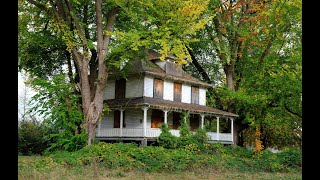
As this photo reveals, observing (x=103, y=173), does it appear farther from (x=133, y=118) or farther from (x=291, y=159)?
(x=133, y=118)

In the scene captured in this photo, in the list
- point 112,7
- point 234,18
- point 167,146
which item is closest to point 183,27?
point 112,7

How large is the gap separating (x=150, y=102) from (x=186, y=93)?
221 inches

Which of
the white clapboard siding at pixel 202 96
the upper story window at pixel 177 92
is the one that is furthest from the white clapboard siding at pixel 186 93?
the white clapboard siding at pixel 202 96

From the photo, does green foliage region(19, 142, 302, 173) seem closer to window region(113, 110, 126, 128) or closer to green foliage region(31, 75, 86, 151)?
green foliage region(31, 75, 86, 151)

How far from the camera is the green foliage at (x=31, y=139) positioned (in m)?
32.0

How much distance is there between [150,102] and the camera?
29.2 meters

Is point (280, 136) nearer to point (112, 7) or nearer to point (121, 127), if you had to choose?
point (121, 127)

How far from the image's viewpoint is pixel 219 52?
115 ft

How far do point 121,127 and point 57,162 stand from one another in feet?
37.9

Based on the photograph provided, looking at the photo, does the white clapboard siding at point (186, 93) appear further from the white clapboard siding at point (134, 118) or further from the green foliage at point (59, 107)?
the green foliage at point (59, 107)

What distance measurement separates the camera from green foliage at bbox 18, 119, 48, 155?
3198 cm

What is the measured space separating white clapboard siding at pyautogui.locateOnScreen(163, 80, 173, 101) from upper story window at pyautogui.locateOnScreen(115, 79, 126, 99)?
319 centimetres

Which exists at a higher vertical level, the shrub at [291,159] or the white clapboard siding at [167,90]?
the white clapboard siding at [167,90]

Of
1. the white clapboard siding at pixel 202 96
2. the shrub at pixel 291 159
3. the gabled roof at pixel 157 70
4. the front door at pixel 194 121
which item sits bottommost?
the shrub at pixel 291 159
